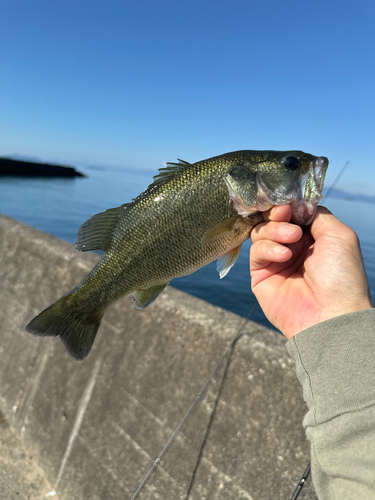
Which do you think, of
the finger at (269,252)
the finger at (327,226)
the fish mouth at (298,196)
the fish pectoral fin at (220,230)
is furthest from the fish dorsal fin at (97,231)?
the finger at (327,226)

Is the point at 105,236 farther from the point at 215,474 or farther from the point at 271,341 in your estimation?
the point at 215,474

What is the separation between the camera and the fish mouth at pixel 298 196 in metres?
1.83

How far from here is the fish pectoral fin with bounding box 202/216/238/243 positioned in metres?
1.98

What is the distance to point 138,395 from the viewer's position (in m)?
2.95

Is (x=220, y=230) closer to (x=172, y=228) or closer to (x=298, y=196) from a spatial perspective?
(x=172, y=228)

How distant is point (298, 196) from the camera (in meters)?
1.89

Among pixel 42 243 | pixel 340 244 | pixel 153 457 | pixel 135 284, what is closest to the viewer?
pixel 340 244

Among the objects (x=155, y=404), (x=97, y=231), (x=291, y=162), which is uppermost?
(x=291, y=162)

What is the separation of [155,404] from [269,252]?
1.87 metres

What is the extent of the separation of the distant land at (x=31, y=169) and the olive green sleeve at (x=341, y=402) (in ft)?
182

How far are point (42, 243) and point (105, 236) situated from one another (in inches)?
112

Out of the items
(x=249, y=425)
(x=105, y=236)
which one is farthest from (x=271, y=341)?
(x=105, y=236)

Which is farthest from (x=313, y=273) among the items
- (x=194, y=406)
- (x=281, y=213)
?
(x=194, y=406)

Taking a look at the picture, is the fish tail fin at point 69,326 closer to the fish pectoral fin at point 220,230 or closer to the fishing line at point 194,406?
the fish pectoral fin at point 220,230
